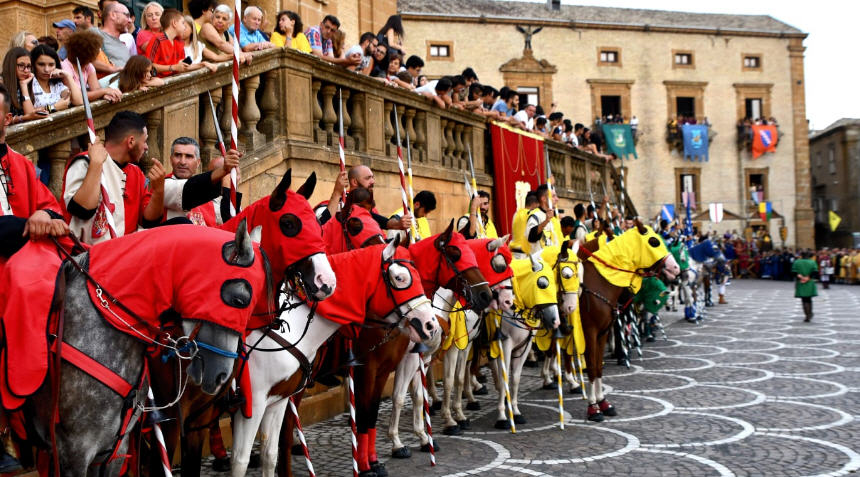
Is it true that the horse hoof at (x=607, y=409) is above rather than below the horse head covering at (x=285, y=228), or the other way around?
below

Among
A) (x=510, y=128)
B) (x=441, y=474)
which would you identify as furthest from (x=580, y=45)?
(x=441, y=474)

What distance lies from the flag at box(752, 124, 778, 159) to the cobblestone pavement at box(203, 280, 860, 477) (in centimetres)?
4410

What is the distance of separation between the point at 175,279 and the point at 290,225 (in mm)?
1219

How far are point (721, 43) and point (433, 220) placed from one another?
166ft

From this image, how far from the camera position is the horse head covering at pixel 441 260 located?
25.2ft

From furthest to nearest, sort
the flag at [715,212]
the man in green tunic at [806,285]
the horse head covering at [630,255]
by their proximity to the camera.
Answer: the flag at [715,212], the man in green tunic at [806,285], the horse head covering at [630,255]

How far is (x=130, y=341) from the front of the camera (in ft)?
12.0

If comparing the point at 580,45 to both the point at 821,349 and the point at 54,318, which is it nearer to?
the point at 821,349

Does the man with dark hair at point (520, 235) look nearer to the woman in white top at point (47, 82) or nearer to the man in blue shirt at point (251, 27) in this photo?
the man in blue shirt at point (251, 27)

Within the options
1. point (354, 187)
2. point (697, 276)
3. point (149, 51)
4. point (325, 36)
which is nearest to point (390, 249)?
point (354, 187)

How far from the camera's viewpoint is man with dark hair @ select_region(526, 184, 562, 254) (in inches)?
410

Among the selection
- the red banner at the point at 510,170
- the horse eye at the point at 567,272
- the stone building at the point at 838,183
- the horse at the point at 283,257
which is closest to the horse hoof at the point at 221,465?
the horse at the point at 283,257

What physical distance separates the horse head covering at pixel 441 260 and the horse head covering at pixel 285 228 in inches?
112

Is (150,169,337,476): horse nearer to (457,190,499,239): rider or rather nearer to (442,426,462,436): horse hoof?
(442,426,462,436): horse hoof
